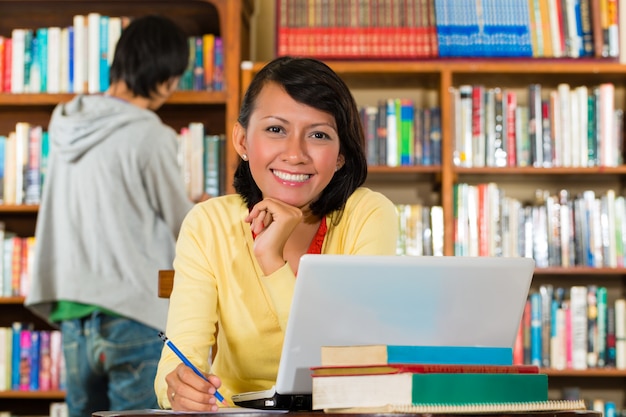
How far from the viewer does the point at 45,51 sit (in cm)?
317

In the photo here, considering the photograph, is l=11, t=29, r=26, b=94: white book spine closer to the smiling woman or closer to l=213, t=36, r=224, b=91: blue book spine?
l=213, t=36, r=224, b=91: blue book spine

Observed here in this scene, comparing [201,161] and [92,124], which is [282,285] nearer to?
[92,124]

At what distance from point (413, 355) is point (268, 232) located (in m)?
0.44

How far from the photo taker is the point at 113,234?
239 centimetres

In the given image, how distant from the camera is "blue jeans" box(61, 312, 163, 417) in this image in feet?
7.53

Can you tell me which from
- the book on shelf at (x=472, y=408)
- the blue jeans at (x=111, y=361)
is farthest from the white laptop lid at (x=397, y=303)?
the blue jeans at (x=111, y=361)

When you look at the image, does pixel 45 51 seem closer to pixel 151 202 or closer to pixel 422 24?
pixel 151 202

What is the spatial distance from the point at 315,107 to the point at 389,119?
1.83 metres

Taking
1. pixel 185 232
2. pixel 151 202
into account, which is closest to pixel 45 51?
pixel 151 202

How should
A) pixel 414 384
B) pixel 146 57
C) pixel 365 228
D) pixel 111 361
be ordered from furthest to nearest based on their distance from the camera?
pixel 146 57 < pixel 111 361 < pixel 365 228 < pixel 414 384

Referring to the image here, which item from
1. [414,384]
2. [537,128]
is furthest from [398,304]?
[537,128]

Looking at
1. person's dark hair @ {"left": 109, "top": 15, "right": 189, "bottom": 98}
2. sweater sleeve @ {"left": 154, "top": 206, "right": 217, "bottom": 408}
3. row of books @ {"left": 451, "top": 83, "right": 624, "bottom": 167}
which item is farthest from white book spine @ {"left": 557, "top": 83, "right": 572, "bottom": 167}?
sweater sleeve @ {"left": 154, "top": 206, "right": 217, "bottom": 408}

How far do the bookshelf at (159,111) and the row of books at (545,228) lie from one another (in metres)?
0.80

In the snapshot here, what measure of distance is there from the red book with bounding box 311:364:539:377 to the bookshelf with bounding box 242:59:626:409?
2.17 metres
